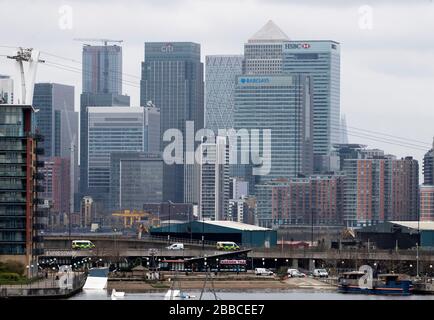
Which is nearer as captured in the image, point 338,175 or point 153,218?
point 153,218

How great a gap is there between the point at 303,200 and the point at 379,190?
1374 centimetres

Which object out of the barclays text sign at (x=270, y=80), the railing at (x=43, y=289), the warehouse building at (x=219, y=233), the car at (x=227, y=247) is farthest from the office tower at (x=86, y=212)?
the railing at (x=43, y=289)

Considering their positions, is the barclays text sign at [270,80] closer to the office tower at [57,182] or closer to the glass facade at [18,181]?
the office tower at [57,182]

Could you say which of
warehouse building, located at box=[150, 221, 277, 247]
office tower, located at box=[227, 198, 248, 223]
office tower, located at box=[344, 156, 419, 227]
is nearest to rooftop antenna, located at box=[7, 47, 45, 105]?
warehouse building, located at box=[150, 221, 277, 247]

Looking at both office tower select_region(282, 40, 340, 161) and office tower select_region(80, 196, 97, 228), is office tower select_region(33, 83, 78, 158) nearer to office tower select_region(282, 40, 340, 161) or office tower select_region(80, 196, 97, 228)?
office tower select_region(80, 196, 97, 228)

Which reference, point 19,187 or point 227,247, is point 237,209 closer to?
point 227,247

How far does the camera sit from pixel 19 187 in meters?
45.2

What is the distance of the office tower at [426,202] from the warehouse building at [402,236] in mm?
64573

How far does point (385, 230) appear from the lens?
294 ft

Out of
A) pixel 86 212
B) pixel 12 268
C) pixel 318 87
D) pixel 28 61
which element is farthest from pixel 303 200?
pixel 28 61

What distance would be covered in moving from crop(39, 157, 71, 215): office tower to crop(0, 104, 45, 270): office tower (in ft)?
383
